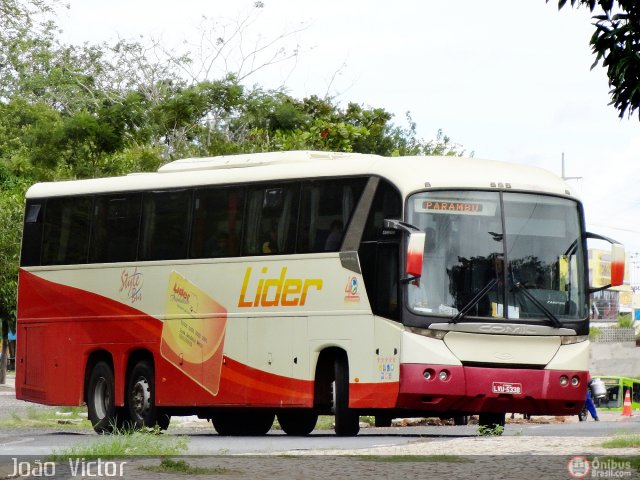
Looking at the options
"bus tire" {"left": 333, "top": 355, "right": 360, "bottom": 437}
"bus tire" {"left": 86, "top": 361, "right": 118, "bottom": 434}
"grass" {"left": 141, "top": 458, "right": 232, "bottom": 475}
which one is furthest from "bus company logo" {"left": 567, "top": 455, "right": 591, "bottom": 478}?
"bus tire" {"left": 86, "top": 361, "right": 118, "bottom": 434}

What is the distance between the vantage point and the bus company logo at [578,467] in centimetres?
1251

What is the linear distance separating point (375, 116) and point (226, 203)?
80.7 feet

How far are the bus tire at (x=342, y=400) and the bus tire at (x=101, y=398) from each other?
16.0 feet

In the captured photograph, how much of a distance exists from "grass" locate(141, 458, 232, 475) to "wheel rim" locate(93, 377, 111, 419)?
11.5 metres

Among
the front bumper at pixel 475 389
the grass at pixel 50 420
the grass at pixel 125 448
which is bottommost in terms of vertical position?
the grass at pixel 50 420

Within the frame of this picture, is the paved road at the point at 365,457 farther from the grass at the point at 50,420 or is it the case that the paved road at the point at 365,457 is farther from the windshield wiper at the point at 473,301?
the grass at the point at 50,420

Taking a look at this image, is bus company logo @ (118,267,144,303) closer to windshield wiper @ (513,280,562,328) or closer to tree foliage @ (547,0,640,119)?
windshield wiper @ (513,280,562,328)

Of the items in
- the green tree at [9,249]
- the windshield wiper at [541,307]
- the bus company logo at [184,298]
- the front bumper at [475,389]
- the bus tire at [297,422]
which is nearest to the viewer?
the front bumper at [475,389]

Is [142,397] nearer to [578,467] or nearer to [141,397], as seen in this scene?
[141,397]

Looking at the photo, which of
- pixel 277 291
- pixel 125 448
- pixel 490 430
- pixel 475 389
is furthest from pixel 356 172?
pixel 125 448

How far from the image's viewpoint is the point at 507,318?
65.4 ft

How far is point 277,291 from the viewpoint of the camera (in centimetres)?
2161

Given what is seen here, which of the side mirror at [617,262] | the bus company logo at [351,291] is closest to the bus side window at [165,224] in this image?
the bus company logo at [351,291]

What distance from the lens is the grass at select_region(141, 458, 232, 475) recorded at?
504 inches
